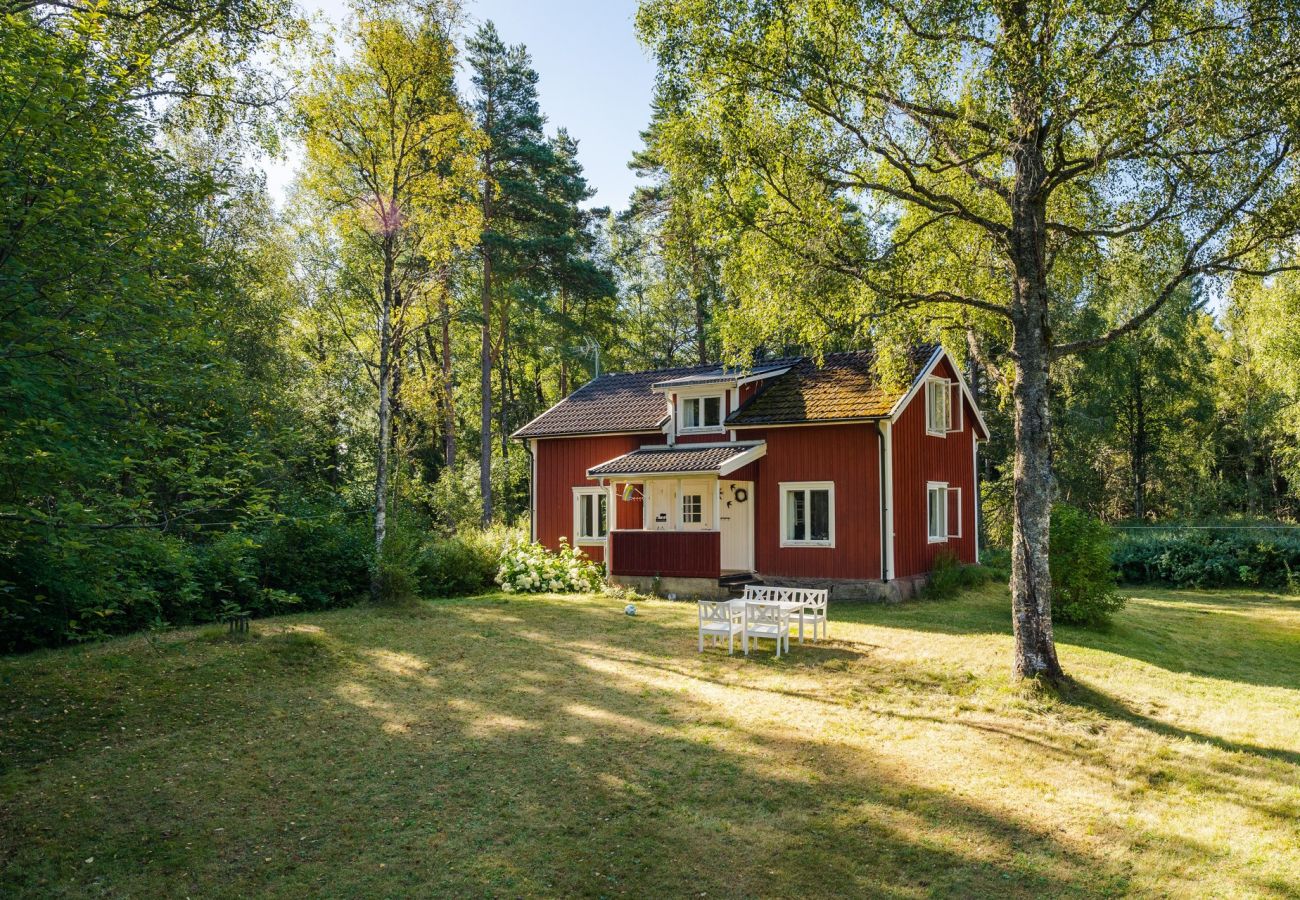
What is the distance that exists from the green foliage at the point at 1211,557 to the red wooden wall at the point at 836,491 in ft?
37.4

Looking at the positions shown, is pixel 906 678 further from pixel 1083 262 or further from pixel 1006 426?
pixel 1006 426

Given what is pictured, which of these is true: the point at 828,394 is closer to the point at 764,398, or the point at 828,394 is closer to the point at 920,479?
the point at 764,398

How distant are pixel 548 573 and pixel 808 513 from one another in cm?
691

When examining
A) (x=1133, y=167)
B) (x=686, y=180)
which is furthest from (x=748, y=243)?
(x=1133, y=167)

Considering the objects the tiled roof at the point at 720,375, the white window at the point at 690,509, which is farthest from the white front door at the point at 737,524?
the tiled roof at the point at 720,375

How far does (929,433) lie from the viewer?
19.9m

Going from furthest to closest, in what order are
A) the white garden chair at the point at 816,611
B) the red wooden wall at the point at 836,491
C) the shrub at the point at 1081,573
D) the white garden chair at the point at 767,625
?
the red wooden wall at the point at 836,491 < the shrub at the point at 1081,573 < the white garden chair at the point at 816,611 < the white garden chair at the point at 767,625

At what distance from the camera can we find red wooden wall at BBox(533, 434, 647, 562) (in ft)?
70.7

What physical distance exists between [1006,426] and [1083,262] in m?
23.8

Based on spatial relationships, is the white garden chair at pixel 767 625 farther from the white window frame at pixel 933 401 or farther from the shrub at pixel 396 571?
the white window frame at pixel 933 401

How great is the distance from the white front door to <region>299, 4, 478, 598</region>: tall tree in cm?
831

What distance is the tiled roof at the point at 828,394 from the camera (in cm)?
1794

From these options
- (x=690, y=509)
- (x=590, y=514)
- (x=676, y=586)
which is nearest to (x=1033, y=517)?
(x=676, y=586)

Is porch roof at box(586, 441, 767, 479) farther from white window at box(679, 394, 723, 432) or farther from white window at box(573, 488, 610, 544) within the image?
white window at box(573, 488, 610, 544)
